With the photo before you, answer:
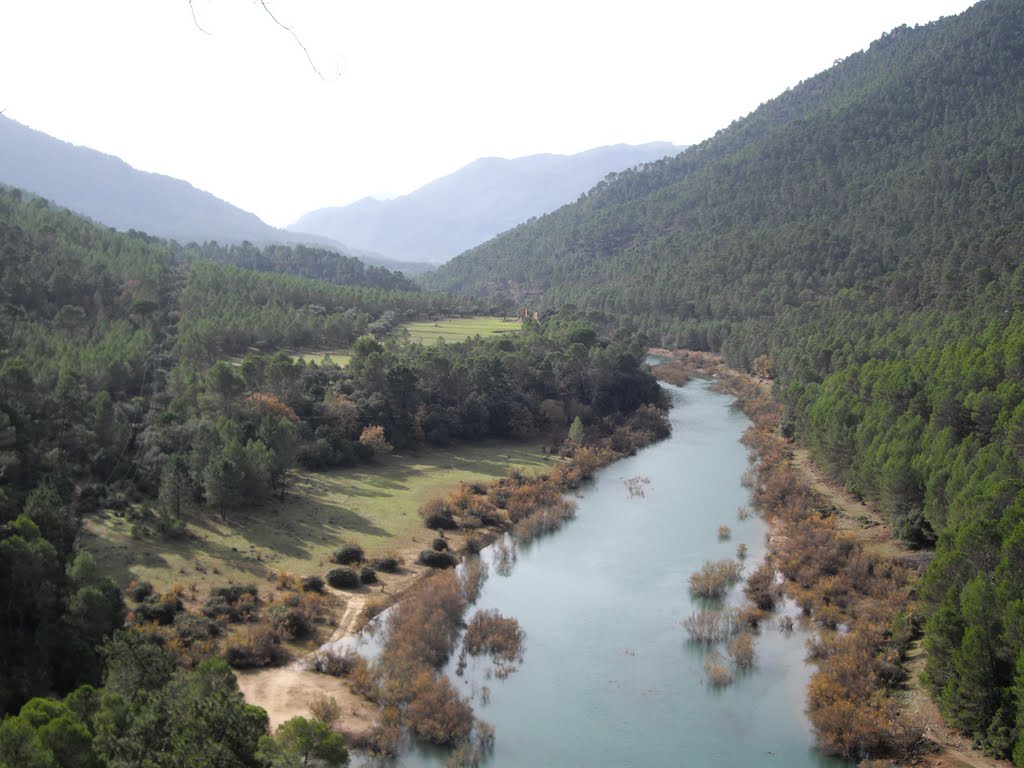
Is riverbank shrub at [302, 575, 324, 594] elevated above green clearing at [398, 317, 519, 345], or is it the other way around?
green clearing at [398, 317, 519, 345]

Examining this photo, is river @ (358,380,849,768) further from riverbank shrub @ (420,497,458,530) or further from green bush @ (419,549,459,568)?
riverbank shrub @ (420,497,458,530)

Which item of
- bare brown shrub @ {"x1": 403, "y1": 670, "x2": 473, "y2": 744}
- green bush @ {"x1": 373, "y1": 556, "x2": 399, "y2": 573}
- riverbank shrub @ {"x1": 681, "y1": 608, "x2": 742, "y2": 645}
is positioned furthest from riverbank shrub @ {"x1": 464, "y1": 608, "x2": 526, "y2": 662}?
riverbank shrub @ {"x1": 681, "y1": 608, "x2": 742, "y2": 645}

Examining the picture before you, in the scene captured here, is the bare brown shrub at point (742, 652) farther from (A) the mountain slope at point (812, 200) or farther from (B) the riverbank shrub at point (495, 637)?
(A) the mountain slope at point (812, 200)

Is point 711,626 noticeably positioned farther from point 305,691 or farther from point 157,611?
point 157,611

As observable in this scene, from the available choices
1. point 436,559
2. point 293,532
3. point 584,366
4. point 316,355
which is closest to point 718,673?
point 436,559

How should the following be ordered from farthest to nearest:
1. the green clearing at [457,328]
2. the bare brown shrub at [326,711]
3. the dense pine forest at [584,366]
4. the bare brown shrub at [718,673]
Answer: the green clearing at [457,328], the bare brown shrub at [718,673], the bare brown shrub at [326,711], the dense pine forest at [584,366]

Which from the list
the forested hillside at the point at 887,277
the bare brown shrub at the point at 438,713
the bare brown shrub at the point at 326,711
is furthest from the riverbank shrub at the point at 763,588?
the bare brown shrub at the point at 326,711

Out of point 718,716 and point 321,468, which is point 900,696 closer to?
point 718,716

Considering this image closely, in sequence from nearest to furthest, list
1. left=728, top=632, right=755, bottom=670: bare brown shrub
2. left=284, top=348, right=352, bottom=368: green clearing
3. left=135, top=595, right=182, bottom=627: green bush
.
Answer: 1. left=728, top=632, right=755, bottom=670: bare brown shrub
2. left=135, top=595, right=182, bottom=627: green bush
3. left=284, top=348, right=352, bottom=368: green clearing
